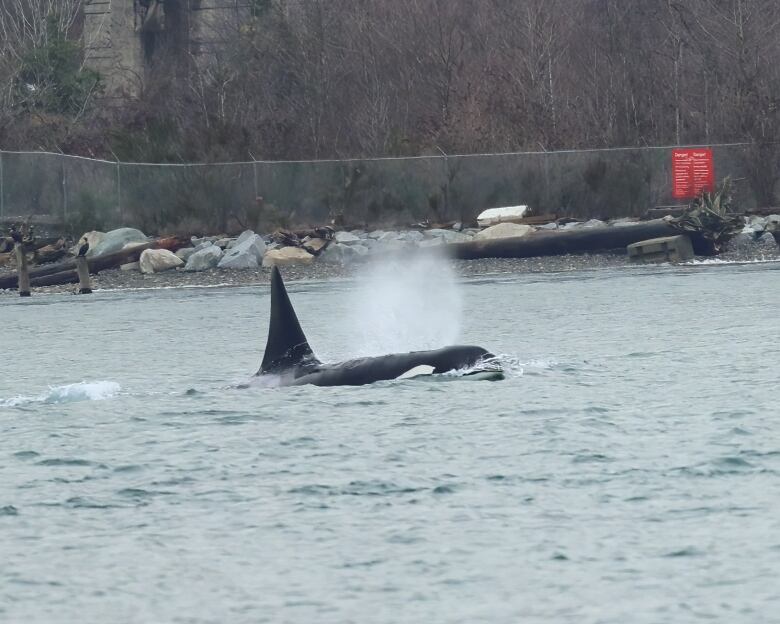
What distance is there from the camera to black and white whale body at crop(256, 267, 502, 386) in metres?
22.5

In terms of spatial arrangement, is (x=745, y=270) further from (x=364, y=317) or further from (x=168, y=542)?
(x=168, y=542)

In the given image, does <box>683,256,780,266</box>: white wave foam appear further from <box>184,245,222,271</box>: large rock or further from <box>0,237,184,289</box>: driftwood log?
<box>0,237,184,289</box>: driftwood log

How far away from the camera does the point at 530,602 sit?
12.3 metres

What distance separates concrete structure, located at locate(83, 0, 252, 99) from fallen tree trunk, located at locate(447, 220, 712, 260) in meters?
32.1

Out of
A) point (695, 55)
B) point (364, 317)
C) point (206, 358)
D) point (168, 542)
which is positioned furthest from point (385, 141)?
point (168, 542)

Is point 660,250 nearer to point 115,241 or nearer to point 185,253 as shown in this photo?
point 185,253

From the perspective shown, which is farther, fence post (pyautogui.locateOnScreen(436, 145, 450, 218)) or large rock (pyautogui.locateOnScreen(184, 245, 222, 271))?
fence post (pyautogui.locateOnScreen(436, 145, 450, 218))

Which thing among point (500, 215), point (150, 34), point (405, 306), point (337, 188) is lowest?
point (405, 306)

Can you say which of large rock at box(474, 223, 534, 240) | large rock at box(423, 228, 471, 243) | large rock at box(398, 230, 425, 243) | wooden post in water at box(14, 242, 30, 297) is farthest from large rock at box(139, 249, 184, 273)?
large rock at box(474, 223, 534, 240)

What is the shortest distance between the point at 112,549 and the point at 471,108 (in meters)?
46.9

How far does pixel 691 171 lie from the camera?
52531mm

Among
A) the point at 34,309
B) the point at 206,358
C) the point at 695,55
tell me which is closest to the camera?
the point at 206,358

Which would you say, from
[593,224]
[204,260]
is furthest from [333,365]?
[593,224]

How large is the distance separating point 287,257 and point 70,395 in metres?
26.6
